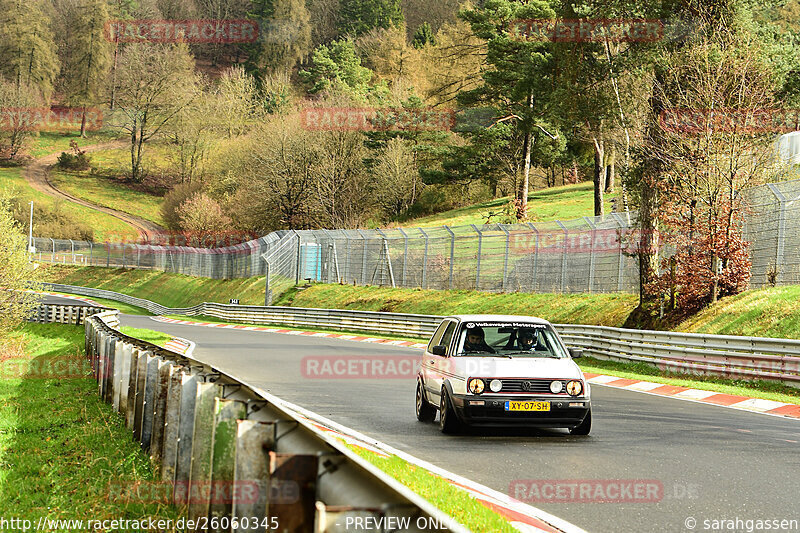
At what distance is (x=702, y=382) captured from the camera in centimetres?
1894

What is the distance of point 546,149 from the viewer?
6806 cm

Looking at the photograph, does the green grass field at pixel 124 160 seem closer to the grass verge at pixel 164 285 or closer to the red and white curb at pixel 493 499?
the grass verge at pixel 164 285

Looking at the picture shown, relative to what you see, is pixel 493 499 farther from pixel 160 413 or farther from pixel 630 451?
pixel 630 451

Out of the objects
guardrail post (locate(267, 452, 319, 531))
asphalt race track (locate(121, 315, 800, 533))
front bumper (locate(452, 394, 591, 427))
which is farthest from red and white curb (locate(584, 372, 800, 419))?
guardrail post (locate(267, 452, 319, 531))

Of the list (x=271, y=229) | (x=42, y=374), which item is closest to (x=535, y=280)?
(x=42, y=374)

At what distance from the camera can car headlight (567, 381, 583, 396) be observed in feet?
35.8

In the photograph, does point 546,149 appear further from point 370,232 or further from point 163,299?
point 163,299

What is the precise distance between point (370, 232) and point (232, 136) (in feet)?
196

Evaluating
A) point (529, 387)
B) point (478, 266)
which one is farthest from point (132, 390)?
point (478, 266)

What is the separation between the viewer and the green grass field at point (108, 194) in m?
113

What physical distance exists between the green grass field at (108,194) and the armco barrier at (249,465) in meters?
107

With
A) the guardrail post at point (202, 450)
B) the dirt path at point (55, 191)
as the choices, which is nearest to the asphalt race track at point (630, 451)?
the guardrail post at point (202, 450)

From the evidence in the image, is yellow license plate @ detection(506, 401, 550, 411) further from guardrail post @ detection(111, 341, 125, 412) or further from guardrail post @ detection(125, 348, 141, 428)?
guardrail post @ detection(111, 341, 125, 412)

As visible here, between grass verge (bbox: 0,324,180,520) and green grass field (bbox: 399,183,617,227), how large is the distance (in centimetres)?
4708
